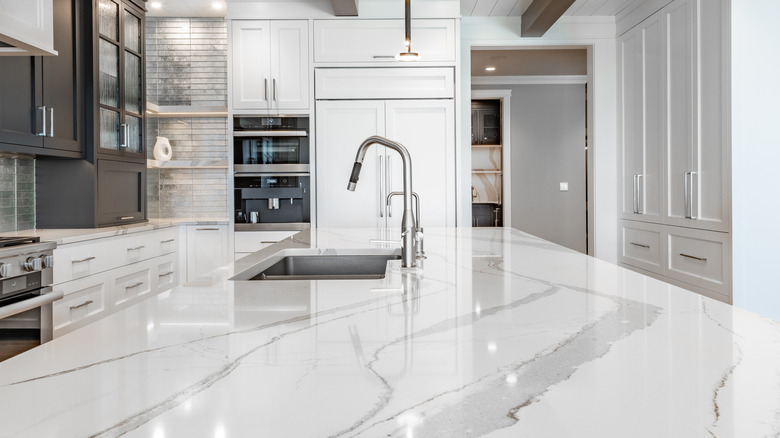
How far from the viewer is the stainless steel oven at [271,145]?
389 centimetres

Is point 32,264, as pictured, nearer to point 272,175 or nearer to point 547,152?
point 272,175

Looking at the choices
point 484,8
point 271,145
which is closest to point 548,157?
point 484,8

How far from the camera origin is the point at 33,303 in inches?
92.2

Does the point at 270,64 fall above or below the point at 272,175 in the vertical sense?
above

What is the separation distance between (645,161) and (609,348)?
3671 mm

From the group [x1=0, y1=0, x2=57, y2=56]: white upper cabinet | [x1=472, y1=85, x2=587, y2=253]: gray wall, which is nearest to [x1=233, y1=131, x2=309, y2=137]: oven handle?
[x1=0, y1=0, x2=57, y2=56]: white upper cabinet

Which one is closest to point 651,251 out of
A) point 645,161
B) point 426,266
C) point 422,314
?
point 645,161

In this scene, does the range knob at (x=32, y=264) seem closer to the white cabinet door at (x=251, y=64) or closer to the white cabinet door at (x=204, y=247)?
the white cabinet door at (x=204, y=247)

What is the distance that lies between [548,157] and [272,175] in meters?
4.01

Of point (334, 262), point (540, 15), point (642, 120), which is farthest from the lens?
point (642, 120)

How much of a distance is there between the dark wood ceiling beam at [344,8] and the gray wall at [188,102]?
109cm

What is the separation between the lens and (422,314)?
0.85 meters

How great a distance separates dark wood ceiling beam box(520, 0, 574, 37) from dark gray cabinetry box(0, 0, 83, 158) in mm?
2928

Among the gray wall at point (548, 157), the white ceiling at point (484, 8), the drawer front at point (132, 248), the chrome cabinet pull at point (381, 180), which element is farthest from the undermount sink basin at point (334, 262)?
the gray wall at point (548, 157)
